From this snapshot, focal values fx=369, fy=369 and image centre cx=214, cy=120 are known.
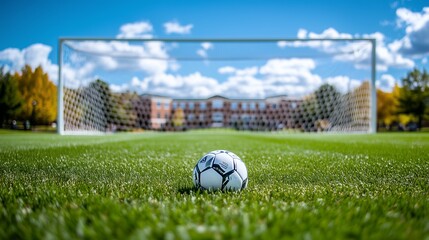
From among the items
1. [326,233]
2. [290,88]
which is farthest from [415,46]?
[326,233]

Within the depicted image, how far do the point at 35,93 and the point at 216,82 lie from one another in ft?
64.9

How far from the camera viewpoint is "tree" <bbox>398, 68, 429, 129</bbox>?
4850 cm

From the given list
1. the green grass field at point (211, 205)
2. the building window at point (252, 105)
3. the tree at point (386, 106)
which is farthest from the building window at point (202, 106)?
the green grass field at point (211, 205)

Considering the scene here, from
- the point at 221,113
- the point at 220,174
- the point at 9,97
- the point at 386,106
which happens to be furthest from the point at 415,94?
the point at 220,174

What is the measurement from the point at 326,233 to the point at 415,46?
2274cm

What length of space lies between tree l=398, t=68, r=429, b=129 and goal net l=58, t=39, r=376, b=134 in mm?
18135

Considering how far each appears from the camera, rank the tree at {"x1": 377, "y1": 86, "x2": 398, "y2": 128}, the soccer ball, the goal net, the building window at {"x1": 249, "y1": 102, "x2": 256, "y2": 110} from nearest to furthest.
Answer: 1. the soccer ball
2. the goal net
3. the building window at {"x1": 249, "y1": 102, "x2": 256, "y2": 110}
4. the tree at {"x1": 377, "y1": 86, "x2": 398, "y2": 128}

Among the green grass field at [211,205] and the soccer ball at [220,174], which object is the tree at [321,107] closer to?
the green grass field at [211,205]

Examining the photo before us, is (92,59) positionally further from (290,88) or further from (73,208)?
(73,208)

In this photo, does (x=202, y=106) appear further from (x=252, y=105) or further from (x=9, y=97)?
(x=9, y=97)

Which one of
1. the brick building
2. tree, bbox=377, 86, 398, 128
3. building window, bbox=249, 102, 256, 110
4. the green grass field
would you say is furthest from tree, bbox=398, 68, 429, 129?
the green grass field

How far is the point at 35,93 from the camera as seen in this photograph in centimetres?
3969

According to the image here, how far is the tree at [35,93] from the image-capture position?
39.4 metres

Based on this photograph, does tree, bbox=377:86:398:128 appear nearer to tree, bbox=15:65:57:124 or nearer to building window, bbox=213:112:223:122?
building window, bbox=213:112:223:122
